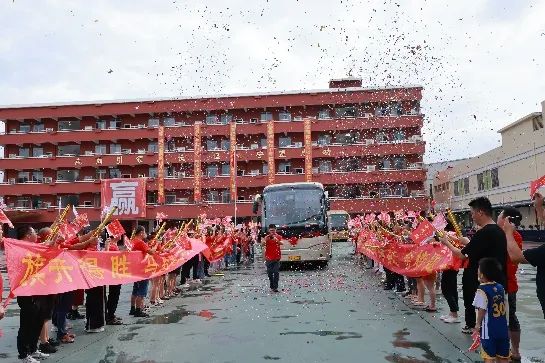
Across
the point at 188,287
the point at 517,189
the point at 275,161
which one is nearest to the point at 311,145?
the point at 275,161

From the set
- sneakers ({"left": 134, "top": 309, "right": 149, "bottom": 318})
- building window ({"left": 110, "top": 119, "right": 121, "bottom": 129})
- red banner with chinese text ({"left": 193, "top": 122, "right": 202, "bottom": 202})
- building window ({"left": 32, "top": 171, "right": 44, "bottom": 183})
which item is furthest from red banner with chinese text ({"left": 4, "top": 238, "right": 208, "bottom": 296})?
building window ({"left": 32, "top": 171, "right": 44, "bottom": 183})

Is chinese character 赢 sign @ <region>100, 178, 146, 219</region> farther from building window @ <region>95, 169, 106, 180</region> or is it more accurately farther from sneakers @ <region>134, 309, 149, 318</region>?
sneakers @ <region>134, 309, 149, 318</region>

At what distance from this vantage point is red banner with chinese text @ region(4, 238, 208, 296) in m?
7.54

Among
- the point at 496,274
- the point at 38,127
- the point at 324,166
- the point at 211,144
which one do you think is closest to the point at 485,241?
the point at 496,274

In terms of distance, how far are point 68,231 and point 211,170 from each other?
1949 inches

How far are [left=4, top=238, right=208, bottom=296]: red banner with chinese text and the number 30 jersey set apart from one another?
593cm

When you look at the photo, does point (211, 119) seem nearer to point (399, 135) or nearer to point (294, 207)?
point (399, 135)

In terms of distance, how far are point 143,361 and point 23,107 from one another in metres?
60.1

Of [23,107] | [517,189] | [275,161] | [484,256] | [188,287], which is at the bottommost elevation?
[188,287]

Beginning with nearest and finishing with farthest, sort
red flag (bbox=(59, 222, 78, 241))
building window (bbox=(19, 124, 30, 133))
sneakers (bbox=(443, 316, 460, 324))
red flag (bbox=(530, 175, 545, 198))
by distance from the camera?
1. red flag (bbox=(530, 175, 545, 198))
2. sneakers (bbox=(443, 316, 460, 324))
3. red flag (bbox=(59, 222, 78, 241))
4. building window (bbox=(19, 124, 30, 133))

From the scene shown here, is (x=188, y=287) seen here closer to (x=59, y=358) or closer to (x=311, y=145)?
(x=59, y=358)

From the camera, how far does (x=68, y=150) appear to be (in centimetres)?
6134

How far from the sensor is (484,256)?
6664 mm

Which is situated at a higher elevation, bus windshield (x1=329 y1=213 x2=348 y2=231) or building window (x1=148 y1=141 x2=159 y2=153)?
building window (x1=148 y1=141 x2=159 y2=153)
